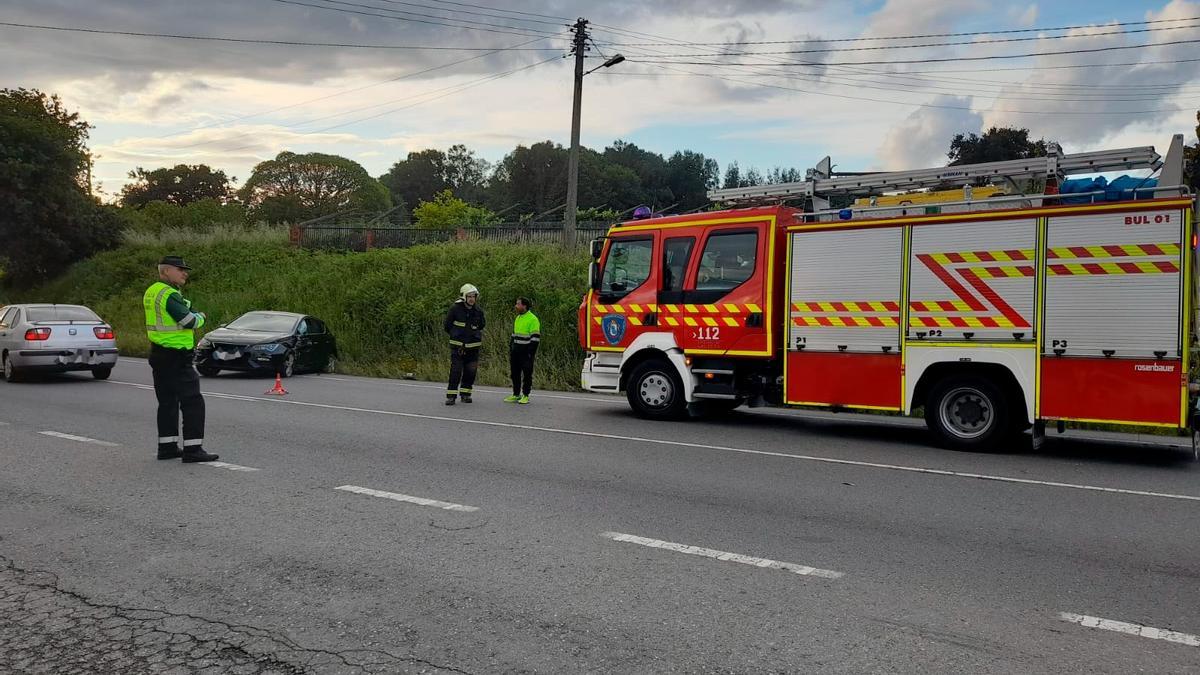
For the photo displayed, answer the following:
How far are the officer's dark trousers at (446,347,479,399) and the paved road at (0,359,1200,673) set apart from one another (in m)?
3.58

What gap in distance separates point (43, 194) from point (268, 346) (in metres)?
25.9

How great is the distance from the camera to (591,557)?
5.43m

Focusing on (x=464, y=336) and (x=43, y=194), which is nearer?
(x=464, y=336)

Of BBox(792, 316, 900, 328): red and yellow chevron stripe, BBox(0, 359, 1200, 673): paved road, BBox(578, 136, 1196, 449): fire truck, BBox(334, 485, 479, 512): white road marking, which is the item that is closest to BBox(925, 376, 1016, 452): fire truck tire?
BBox(578, 136, 1196, 449): fire truck

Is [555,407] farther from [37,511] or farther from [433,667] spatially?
[433,667]

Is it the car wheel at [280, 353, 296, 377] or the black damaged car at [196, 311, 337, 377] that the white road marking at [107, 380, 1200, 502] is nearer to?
the black damaged car at [196, 311, 337, 377]

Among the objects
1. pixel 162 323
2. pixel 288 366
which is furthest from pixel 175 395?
pixel 288 366

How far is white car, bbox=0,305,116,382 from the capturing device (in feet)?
52.1

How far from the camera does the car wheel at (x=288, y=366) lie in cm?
1853

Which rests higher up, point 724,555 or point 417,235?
point 417,235

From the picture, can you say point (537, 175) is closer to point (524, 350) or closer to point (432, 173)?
point (432, 173)

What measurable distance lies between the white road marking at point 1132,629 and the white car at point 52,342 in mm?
16306

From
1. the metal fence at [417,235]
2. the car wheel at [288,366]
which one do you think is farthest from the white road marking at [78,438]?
the metal fence at [417,235]

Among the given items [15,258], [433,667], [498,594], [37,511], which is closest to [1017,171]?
[498,594]
